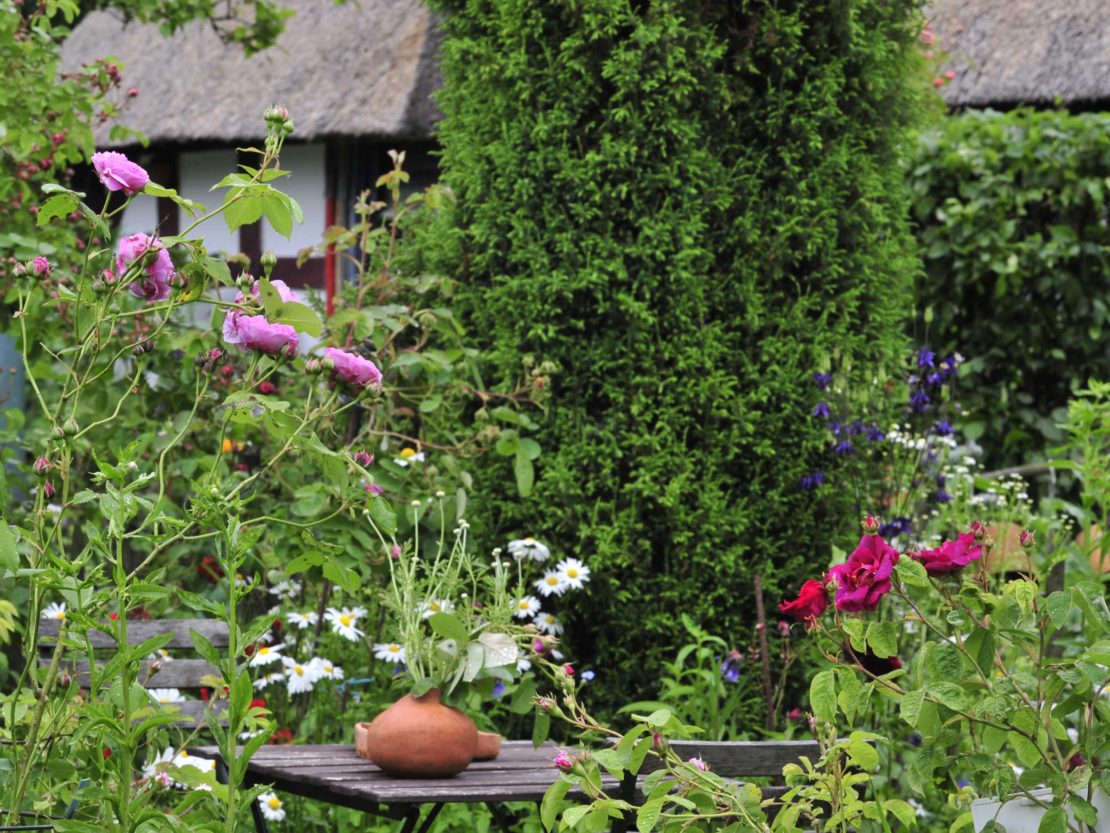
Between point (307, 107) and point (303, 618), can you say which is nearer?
point (303, 618)

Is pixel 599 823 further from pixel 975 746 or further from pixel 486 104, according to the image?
pixel 486 104

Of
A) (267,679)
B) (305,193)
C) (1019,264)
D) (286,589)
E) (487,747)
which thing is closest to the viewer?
(487,747)

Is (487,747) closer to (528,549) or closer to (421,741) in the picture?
(421,741)

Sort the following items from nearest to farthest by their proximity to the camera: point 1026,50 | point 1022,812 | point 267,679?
point 1022,812, point 267,679, point 1026,50

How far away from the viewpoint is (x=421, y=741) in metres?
2.43

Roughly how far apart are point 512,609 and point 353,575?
1.89 feet

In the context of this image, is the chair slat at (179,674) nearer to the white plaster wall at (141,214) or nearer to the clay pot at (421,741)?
the clay pot at (421,741)

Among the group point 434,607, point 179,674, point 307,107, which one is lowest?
point 179,674

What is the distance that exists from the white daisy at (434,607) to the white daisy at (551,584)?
1.84 ft

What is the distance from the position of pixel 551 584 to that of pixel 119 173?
5.81ft

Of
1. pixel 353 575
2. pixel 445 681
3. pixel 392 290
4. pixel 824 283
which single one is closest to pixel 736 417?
pixel 824 283

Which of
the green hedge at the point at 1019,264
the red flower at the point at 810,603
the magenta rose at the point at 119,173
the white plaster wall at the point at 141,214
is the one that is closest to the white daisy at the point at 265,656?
the magenta rose at the point at 119,173

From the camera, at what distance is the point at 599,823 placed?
1.79 m

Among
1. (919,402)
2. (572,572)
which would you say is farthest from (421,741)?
(919,402)
